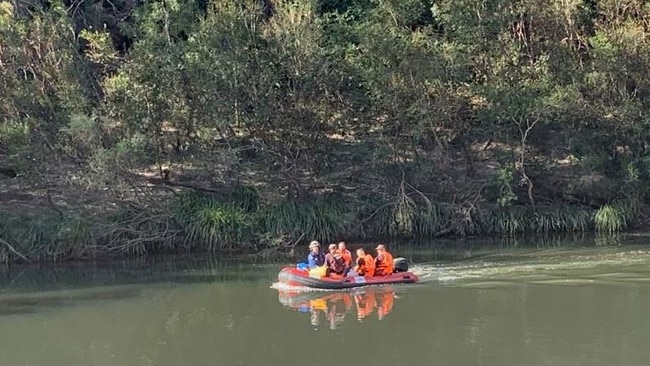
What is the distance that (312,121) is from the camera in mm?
24547

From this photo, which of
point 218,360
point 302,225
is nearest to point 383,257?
point 302,225

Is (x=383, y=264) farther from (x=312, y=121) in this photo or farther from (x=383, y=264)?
(x=312, y=121)

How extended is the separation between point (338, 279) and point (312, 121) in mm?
6631

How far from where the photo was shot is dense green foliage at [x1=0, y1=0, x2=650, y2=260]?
2278cm

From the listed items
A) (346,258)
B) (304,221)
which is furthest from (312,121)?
(346,258)

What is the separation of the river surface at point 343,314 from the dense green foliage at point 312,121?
2.15 metres

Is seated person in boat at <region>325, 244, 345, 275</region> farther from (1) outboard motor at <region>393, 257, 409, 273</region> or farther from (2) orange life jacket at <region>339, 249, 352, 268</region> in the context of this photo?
(1) outboard motor at <region>393, 257, 409, 273</region>

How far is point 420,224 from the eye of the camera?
79.3 feet

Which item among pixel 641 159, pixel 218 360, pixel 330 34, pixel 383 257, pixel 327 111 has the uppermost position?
pixel 330 34

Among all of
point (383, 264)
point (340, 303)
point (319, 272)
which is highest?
point (383, 264)

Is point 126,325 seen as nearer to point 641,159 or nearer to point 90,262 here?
point 90,262

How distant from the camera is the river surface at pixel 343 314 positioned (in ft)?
44.4

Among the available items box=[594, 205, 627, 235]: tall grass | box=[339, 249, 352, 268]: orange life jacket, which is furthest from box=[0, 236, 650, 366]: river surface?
box=[594, 205, 627, 235]: tall grass

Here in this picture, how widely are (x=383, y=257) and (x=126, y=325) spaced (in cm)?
560
